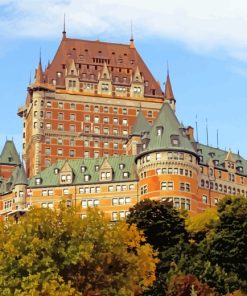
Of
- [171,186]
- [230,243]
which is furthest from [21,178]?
[230,243]

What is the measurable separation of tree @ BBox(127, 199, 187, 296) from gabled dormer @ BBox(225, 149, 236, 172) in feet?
166

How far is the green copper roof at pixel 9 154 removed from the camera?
192 meters

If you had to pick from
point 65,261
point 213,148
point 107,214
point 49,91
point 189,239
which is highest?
point 49,91

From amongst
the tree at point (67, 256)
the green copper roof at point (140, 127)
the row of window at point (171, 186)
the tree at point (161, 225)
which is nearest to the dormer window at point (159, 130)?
the row of window at point (171, 186)

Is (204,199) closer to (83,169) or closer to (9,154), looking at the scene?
(83,169)

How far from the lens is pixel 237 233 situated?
102m

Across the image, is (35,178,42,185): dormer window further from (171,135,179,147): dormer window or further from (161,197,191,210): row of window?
(161,197,191,210): row of window

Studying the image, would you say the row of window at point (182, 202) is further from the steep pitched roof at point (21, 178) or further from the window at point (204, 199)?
the steep pitched roof at point (21, 178)

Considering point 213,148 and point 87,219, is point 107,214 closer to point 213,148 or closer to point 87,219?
point 213,148

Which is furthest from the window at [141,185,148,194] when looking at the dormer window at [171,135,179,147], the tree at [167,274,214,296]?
the tree at [167,274,214,296]

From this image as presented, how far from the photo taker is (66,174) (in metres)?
163

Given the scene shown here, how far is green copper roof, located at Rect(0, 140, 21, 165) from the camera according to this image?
19250cm

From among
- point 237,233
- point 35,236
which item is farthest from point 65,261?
point 237,233

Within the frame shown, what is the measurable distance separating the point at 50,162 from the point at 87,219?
4636 inches
